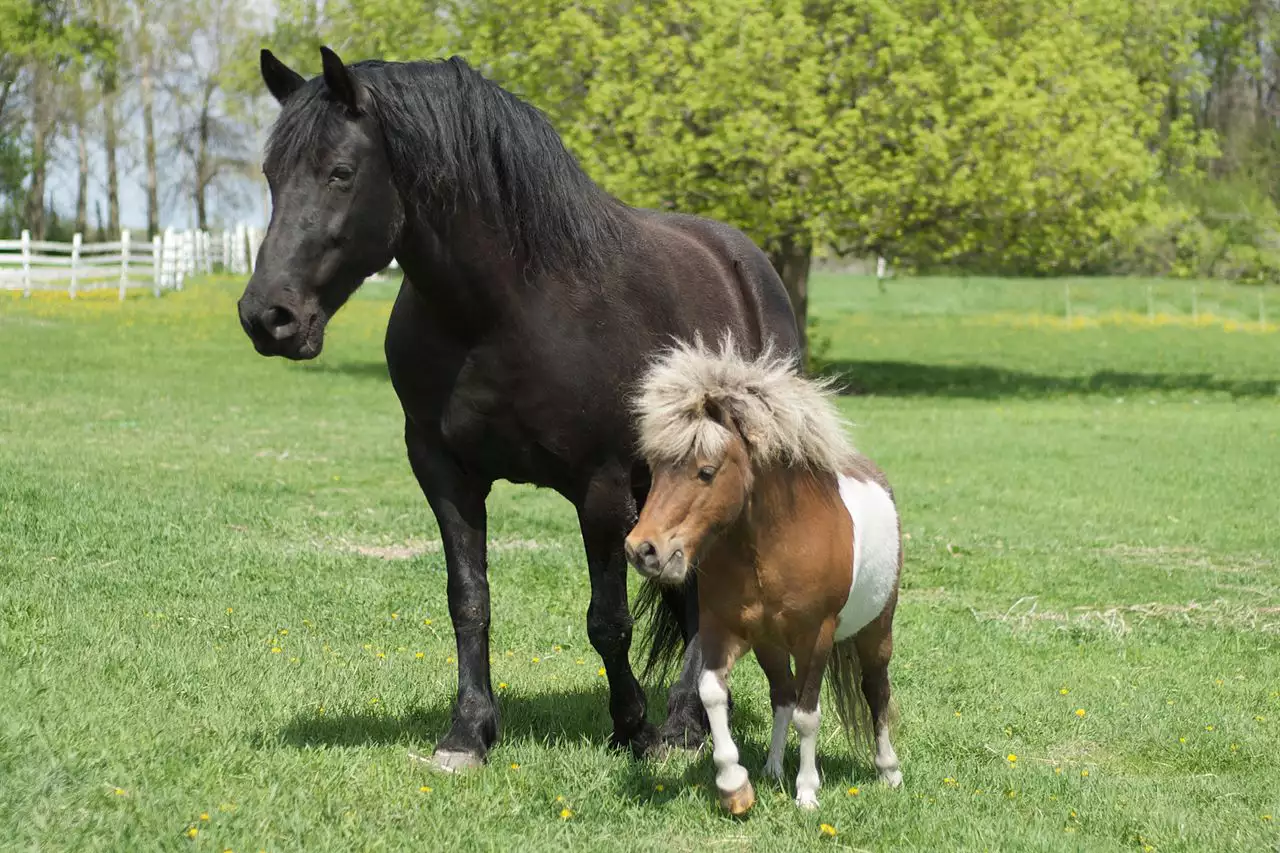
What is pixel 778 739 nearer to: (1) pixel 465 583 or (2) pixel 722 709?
(2) pixel 722 709

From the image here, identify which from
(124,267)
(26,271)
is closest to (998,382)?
(124,267)

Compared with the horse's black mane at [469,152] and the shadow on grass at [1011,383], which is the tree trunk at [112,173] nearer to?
Result: the shadow on grass at [1011,383]

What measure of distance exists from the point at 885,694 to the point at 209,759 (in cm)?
234

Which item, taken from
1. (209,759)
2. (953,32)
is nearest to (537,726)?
(209,759)

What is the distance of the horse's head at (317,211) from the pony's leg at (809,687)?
6.02ft

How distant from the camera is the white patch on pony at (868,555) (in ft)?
15.9

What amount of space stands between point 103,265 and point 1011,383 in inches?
1072

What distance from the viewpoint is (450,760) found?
521 cm

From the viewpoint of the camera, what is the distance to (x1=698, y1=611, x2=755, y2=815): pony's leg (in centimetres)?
450

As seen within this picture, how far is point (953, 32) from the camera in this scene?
80.2ft

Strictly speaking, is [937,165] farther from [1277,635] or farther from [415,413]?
[415,413]

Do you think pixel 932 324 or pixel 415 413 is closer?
pixel 415 413

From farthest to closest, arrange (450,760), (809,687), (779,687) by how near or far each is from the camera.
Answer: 1. (450,760)
2. (779,687)
3. (809,687)

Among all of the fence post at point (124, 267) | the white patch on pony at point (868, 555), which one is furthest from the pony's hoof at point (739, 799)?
the fence post at point (124, 267)
